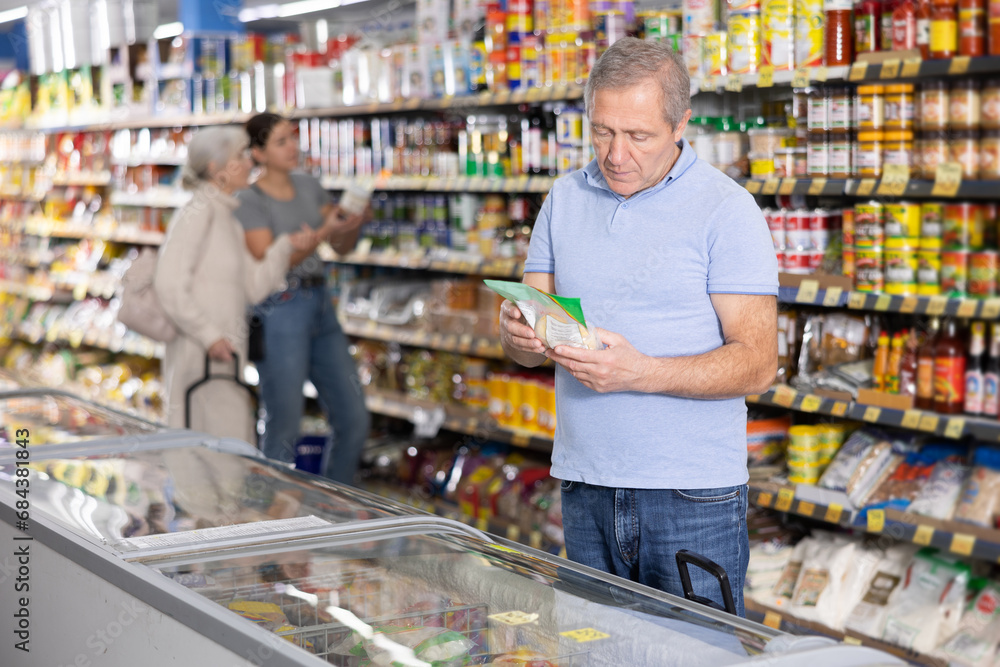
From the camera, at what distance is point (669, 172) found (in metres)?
1.92

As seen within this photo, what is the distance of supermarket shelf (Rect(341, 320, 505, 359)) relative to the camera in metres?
4.57

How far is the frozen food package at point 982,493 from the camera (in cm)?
311

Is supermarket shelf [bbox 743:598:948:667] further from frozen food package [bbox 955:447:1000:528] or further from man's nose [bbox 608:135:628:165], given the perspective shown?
man's nose [bbox 608:135:628:165]

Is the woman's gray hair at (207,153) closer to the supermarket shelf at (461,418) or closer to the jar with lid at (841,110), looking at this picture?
the supermarket shelf at (461,418)

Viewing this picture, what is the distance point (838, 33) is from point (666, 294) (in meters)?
1.82

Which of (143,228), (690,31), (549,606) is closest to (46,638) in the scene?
(549,606)

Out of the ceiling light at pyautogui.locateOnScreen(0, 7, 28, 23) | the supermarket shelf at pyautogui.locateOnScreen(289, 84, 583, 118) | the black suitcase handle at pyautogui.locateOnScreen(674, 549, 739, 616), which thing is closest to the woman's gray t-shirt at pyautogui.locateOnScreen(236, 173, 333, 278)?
the supermarket shelf at pyautogui.locateOnScreen(289, 84, 583, 118)

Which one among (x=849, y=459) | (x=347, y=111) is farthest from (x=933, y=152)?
(x=347, y=111)

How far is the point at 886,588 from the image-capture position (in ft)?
11.1

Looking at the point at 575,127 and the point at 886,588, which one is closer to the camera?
the point at 886,588

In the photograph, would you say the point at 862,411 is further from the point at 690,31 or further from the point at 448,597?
the point at 448,597

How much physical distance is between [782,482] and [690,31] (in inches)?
61.8

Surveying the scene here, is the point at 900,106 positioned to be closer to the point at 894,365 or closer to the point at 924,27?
the point at 924,27

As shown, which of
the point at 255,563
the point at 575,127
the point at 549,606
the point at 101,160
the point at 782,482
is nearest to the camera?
the point at 549,606
